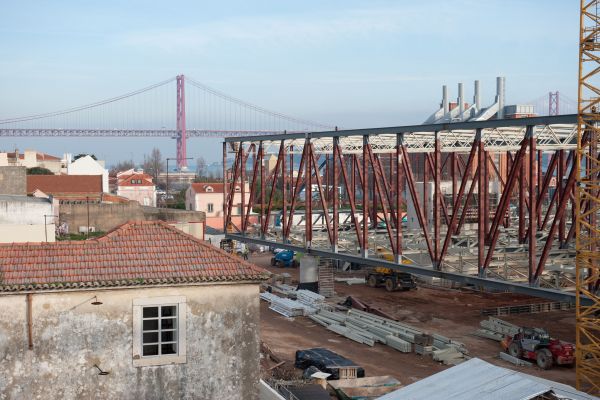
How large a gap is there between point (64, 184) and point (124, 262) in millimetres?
51583

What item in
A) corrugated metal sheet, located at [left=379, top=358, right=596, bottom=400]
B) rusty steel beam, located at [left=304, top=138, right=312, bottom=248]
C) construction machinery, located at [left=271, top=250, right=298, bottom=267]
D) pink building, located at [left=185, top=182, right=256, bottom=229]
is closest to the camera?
corrugated metal sheet, located at [left=379, top=358, right=596, bottom=400]

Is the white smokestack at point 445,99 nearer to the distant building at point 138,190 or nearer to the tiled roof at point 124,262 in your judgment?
the distant building at point 138,190

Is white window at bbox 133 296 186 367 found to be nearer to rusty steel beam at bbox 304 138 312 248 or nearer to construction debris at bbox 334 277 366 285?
rusty steel beam at bbox 304 138 312 248

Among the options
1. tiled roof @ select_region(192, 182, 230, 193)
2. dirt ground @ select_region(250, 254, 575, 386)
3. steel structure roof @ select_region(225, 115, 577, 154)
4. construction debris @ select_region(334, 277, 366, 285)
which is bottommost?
construction debris @ select_region(334, 277, 366, 285)

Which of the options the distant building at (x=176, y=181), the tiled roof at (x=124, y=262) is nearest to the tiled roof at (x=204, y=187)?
the distant building at (x=176, y=181)

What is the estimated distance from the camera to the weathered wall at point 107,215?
155 feet

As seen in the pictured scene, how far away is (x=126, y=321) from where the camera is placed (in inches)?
525

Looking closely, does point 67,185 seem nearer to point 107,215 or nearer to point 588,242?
point 107,215

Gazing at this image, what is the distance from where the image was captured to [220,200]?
229 feet

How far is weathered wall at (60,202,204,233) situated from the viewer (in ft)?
155

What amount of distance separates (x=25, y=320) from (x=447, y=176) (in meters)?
63.8

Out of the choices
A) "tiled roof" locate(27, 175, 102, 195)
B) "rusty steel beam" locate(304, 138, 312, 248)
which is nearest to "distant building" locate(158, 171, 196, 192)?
"tiled roof" locate(27, 175, 102, 195)

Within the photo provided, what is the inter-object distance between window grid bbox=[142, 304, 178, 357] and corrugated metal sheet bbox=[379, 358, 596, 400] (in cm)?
479

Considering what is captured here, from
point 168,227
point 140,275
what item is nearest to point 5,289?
point 140,275
